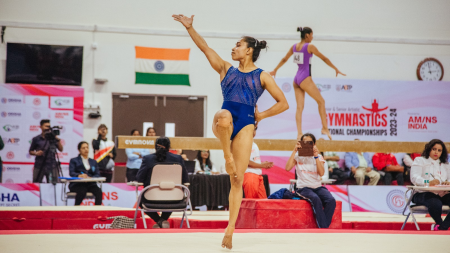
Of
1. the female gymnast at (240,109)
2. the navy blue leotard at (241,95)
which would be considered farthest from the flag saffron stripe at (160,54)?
the navy blue leotard at (241,95)

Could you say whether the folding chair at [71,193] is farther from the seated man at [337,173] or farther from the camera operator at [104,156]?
the seated man at [337,173]

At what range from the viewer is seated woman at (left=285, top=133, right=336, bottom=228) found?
530cm

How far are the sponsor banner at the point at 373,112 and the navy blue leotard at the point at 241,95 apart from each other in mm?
8000

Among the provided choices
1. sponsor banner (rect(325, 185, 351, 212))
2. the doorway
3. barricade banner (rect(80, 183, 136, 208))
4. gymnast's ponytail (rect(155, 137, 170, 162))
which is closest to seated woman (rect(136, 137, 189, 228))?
gymnast's ponytail (rect(155, 137, 170, 162))

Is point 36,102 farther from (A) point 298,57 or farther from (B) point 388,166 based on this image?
(B) point 388,166

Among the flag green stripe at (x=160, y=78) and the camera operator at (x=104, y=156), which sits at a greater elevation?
the flag green stripe at (x=160, y=78)

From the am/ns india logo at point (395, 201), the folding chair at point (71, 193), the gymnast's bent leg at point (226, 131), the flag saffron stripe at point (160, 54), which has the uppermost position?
the flag saffron stripe at point (160, 54)

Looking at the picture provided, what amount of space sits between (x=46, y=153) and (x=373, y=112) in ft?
26.1

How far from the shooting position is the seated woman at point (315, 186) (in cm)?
530

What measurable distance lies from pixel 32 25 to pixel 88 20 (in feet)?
4.37

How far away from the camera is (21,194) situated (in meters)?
8.61

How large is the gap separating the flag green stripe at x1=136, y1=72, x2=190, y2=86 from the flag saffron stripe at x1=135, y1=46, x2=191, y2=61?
427mm

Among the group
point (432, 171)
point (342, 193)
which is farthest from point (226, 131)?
point (342, 193)

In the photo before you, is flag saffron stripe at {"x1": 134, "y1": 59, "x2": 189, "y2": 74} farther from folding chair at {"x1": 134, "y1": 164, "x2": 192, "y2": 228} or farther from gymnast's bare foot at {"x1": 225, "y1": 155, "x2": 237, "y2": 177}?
gymnast's bare foot at {"x1": 225, "y1": 155, "x2": 237, "y2": 177}
